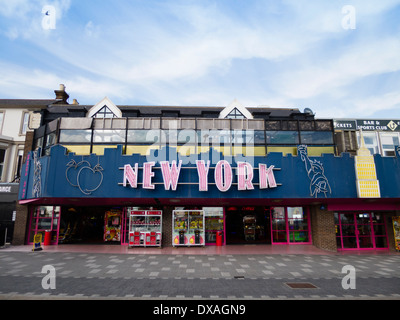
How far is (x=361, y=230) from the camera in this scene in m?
19.0

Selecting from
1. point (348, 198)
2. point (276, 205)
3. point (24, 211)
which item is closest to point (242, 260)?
point (276, 205)

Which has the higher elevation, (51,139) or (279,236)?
(51,139)

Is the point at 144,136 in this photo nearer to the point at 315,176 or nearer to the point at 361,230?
the point at 315,176

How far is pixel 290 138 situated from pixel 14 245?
23.7 m

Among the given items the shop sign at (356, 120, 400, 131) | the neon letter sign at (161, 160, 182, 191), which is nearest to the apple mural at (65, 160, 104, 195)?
the neon letter sign at (161, 160, 182, 191)

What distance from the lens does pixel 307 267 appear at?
13.1 metres

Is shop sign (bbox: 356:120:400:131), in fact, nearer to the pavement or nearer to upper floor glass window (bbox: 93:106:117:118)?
the pavement

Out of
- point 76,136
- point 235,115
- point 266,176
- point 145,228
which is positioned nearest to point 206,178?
point 266,176

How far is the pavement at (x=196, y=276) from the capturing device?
346 inches

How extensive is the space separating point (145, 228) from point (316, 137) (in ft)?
49.4

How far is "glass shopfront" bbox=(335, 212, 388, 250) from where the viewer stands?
18688 millimetres

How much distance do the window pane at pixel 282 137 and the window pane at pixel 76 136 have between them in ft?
46.3

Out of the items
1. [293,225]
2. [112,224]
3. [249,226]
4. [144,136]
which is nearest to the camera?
[144,136]
